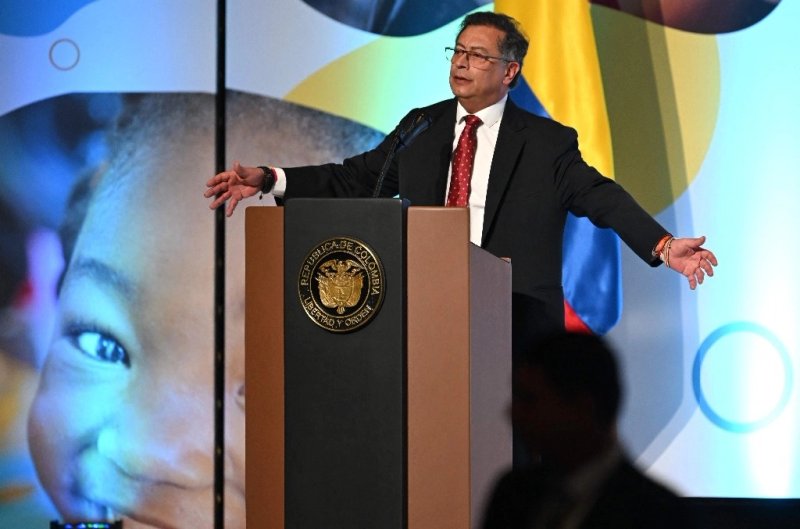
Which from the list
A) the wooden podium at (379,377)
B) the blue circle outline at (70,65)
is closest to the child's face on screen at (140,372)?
the blue circle outline at (70,65)

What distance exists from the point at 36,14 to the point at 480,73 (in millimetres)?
2073

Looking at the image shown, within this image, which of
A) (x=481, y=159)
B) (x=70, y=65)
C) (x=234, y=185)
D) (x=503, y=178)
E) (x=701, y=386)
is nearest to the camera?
(x=234, y=185)

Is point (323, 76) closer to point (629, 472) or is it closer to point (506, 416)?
point (506, 416)

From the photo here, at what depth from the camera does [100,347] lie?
4.53 meters

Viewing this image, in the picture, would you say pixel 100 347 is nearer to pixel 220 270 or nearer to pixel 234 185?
pixel 220 270

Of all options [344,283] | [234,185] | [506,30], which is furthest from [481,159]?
[344,283]

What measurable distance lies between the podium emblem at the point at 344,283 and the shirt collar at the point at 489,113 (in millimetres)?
1186

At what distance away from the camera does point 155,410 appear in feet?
14.9

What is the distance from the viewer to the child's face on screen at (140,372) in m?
4.52

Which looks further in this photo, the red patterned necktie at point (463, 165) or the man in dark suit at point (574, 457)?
the red patterned necktie at point (463, 165)

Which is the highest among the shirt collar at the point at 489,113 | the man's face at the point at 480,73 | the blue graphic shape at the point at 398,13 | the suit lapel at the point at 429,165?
→ the blue graphic shape at the point at 398,13

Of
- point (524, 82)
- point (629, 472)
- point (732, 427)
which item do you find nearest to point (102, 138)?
point (524, 82)

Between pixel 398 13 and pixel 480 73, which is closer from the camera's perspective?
pixel 480 73

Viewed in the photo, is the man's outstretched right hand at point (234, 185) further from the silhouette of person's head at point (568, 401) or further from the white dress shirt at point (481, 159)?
the silhouette of person's head at point (568, 401)
